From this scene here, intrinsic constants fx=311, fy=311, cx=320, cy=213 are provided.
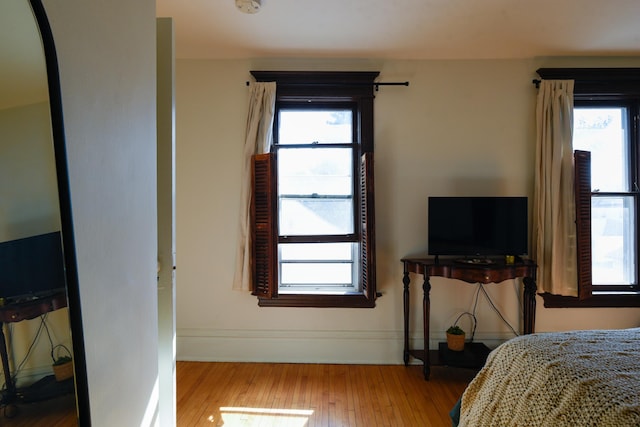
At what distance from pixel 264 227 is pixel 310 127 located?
3.25 feet

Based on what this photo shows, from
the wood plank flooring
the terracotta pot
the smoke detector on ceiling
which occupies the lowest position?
the wood plank flooring

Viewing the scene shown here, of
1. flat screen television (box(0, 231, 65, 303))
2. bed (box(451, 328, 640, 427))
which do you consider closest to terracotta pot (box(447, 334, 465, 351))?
bed (box(451, 328, 640, 427))

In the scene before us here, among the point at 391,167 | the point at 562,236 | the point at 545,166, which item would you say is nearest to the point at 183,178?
the point at 391,167

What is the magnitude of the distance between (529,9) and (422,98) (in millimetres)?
887

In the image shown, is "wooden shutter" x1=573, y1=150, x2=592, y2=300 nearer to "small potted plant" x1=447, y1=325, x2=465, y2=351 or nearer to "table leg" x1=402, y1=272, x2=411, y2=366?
"small potted plant" x1=447, y1=325, x2=465, y2=351

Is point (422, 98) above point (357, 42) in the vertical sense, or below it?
below

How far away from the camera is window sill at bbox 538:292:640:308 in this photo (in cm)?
263

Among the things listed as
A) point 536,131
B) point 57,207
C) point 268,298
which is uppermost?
point 536,131

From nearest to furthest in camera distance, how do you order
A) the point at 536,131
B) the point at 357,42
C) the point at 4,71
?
1. the point at 4,71
2. the point at 357,42
3. the point at 536,131

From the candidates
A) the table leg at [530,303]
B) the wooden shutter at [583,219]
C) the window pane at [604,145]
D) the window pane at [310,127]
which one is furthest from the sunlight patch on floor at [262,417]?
the window pane at [604,145]

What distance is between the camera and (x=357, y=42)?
2434mm

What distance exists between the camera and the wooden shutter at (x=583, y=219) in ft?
8.02

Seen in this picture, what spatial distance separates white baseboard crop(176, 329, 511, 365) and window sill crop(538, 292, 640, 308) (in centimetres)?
49

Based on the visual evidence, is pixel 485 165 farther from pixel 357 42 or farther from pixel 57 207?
A: pixel 57 207
